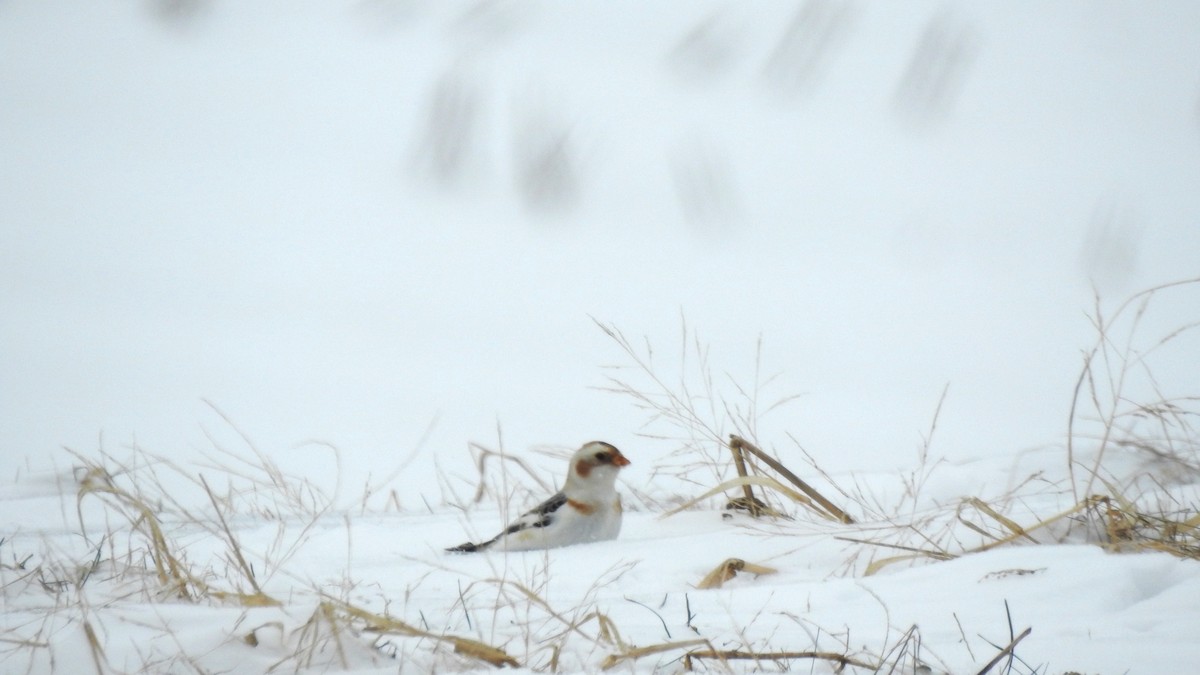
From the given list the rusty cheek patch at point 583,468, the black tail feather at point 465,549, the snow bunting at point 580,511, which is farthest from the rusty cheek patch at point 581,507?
the black tail feather at point 465,549

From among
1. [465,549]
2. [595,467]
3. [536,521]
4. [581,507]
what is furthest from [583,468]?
[465,549]

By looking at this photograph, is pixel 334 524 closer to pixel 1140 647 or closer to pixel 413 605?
pixel 413 605

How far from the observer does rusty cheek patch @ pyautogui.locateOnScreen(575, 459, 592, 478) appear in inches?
119

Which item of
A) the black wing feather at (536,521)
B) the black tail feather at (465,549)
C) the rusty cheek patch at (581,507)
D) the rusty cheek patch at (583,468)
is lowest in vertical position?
the black tail feather at (465,549)

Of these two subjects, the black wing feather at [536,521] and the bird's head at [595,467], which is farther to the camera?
the bird's head at [595,467]

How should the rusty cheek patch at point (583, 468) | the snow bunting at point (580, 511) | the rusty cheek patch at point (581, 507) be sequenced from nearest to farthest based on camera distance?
the snow bunting at point (580, 511)
the rusty cheek patch at point (581, 507)
the rusty cheek patch at point (583, 468)

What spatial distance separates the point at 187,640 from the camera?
1.36m

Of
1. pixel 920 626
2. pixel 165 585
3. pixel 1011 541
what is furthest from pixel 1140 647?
pixel 165 585

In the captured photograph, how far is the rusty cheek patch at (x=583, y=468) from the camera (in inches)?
119

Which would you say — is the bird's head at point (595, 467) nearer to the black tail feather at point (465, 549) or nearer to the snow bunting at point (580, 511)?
the snow bunting at point (580, 511)

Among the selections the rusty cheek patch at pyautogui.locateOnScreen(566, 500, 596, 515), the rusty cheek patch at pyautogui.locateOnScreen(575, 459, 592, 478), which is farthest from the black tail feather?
the rusty cheek patch at pyautogui.locateOnScreen(575, 459, 592, 478)

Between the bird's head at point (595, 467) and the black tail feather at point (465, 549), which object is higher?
the bird's head at point (595, 467)

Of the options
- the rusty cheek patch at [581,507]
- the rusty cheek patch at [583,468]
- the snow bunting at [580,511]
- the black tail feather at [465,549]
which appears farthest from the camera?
the rusty cheek patch at [583,468]

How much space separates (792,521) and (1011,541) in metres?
0.66
